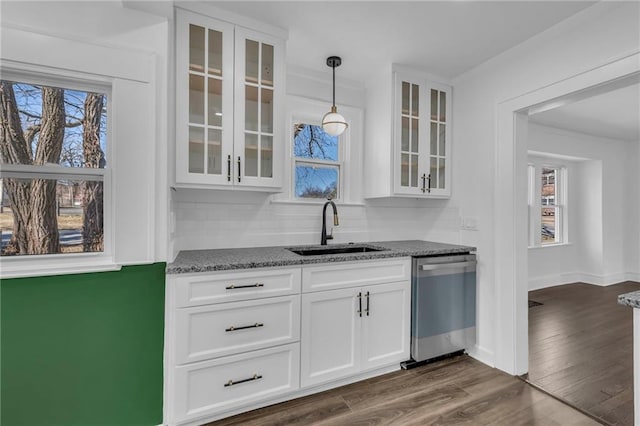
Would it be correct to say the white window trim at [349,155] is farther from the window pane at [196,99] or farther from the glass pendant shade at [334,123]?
the window pane at [196,99]

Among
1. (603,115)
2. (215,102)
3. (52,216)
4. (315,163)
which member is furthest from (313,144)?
(603,115)

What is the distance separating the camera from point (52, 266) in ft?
5.19

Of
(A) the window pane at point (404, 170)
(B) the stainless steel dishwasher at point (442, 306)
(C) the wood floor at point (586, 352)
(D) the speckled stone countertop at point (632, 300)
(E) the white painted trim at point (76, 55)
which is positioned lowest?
(C) the wood floor at point (586, 352)

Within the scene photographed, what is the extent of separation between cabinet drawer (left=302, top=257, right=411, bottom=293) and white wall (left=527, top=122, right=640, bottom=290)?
3.72m

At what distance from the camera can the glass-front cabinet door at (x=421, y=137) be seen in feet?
9.09

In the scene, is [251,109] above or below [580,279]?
above

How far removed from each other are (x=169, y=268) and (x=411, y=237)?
7.98 feet

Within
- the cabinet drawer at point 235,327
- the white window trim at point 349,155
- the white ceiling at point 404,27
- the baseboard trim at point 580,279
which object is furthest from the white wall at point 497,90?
the baseboard trim at point 580,279

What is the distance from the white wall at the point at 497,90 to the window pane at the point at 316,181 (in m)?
1.19

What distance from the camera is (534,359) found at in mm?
2672

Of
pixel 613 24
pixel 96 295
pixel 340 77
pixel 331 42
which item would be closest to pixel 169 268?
pixel 96 295

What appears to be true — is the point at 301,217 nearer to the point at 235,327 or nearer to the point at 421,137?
the point at 235,327

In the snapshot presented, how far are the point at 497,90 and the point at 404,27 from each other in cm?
101

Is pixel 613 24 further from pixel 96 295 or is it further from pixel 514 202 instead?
pixel 96 295
